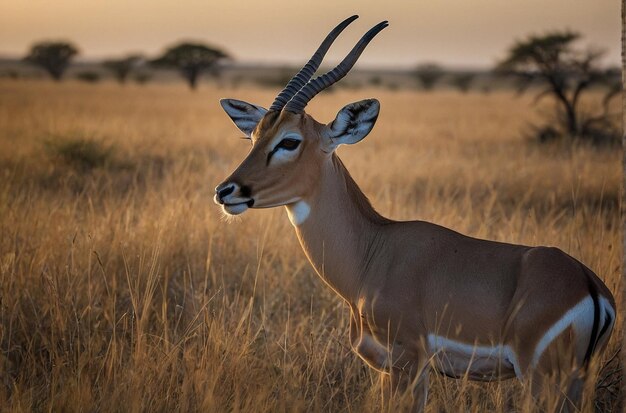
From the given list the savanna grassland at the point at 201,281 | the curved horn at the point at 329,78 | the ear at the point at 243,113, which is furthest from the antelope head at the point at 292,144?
the savanna grassland at the point at 201,281

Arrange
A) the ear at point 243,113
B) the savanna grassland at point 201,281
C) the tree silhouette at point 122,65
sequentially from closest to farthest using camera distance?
the savanna grassland at point 201,281 → the ear at point 243,113 → the tree silhouette at point 122,65

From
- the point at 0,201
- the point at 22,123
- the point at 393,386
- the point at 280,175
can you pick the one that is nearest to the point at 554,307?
the point at 393,386

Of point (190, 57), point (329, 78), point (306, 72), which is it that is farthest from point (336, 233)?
point (190, 57)

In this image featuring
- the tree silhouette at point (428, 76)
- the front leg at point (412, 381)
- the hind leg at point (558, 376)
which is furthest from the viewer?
the tree silhouette at point (428, 76)

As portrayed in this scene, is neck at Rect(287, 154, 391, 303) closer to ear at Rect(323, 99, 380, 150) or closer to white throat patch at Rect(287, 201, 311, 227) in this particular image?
white throat patch at Rect(287, 201, 311, 227)

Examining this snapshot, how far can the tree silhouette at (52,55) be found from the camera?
2781 inches

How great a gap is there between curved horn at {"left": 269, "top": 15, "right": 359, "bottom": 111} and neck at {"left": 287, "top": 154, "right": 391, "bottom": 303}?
48cm

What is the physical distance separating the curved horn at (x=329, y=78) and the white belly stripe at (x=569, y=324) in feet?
6.32

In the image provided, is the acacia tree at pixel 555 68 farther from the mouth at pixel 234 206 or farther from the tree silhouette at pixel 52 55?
the tree silhouette at pixel 52 55

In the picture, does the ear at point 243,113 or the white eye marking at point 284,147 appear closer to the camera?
the white eye marking at point 284,147

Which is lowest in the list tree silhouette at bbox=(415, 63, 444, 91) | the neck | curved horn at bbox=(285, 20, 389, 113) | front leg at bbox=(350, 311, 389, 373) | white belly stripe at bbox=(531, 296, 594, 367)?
tree silhouette at bbox=(415, 63, 444, 91)

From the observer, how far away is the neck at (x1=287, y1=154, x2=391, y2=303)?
4.60m

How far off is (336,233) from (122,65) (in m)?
71.7

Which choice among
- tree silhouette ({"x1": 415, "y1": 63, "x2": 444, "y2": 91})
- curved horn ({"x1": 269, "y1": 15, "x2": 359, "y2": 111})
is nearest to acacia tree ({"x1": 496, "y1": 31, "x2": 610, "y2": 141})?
curved horn ({"x1": 269, "y1": 15, "x2": 359, "y2": 111})
